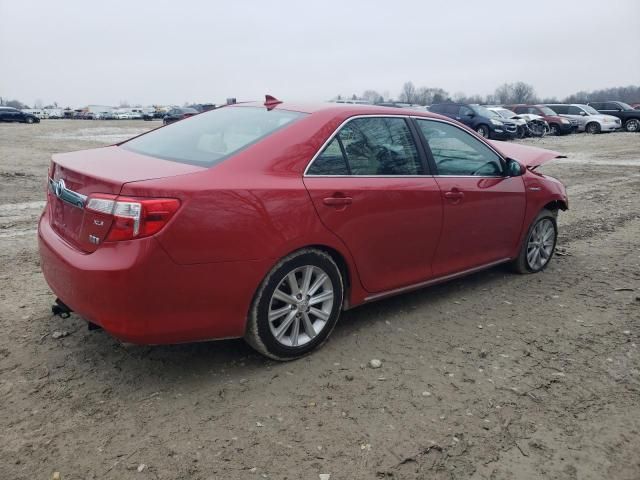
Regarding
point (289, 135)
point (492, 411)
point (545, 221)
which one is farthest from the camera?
point (545, 221)

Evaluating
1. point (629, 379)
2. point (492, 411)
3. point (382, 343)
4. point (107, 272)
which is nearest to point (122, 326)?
point (107, 272)

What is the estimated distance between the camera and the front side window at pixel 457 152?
4.27m

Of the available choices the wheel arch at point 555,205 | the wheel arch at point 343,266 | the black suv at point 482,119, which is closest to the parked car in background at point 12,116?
the black suv at point 482,119

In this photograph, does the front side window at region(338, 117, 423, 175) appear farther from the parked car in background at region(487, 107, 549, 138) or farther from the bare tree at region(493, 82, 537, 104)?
the bare tree at region(493, 82, 537, 104)

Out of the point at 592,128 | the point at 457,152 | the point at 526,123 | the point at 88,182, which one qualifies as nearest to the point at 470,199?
the point at 457,152

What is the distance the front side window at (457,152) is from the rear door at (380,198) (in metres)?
0.19

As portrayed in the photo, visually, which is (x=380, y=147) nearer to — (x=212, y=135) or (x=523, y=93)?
(x=212, y=135)

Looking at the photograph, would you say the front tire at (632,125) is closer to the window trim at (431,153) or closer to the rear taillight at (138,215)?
the window trim at (431,153)

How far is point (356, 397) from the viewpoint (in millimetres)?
3129

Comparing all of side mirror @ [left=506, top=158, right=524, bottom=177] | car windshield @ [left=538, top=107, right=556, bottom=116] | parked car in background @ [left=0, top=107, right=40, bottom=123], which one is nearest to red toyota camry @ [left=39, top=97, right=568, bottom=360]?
side mirror @ [left=506, top=158, right=524, bottom=177]

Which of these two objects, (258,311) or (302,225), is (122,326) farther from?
(302,225)

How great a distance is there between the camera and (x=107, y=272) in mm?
2812

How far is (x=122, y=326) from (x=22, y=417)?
0.68 metres

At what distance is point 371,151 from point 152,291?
1790 millimetres
